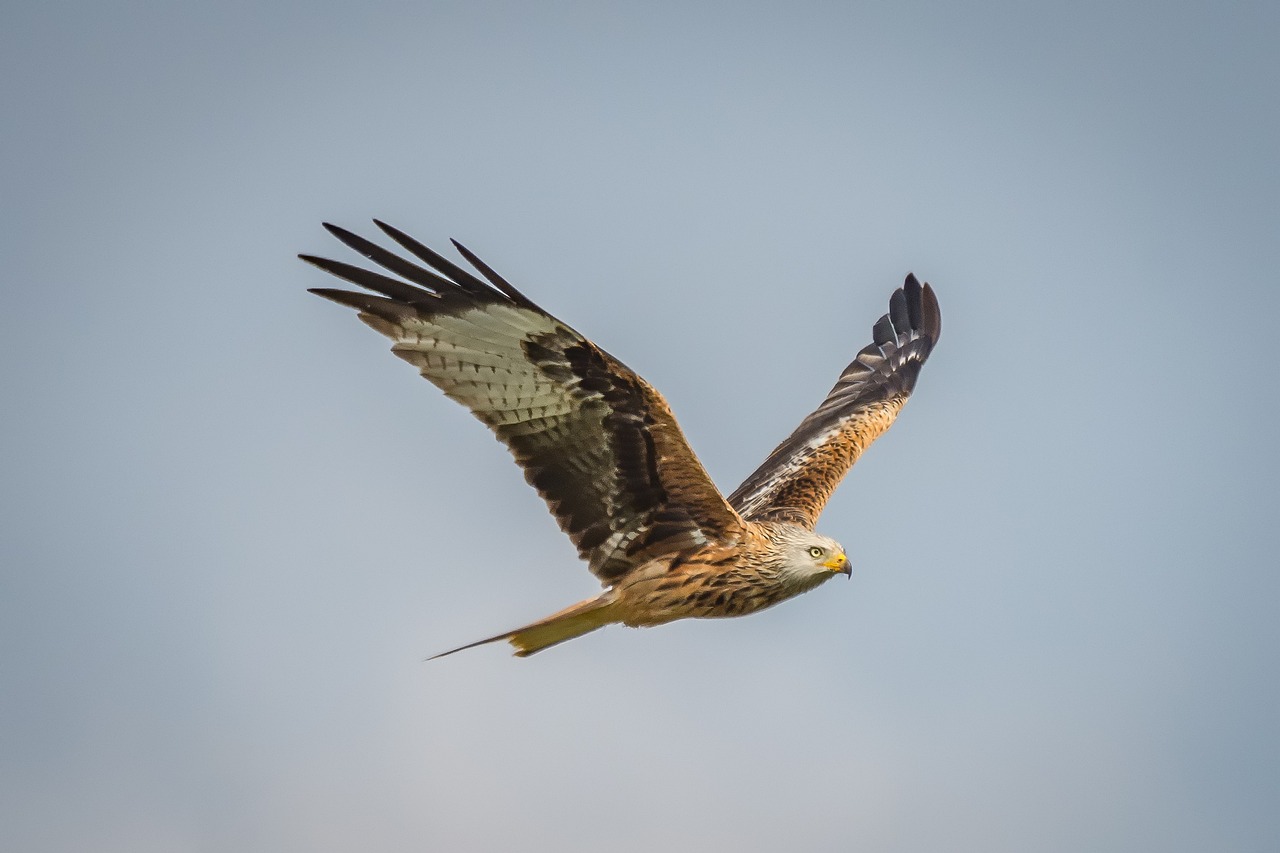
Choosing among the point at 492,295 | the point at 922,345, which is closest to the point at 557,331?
the point at 492,295


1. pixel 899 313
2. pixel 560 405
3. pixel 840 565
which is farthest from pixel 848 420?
pixel 560 405

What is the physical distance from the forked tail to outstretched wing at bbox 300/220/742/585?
25cm

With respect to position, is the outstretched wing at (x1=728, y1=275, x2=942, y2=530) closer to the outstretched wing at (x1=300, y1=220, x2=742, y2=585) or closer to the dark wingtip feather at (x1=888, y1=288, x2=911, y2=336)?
the dark wingtip feather at (x1=888, y1=288, x2=911, y2=336)

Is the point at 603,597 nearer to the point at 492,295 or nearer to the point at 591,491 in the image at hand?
the point at 591,491

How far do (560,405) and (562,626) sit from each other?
4.52ft

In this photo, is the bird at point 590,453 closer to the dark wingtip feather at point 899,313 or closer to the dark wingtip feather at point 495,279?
the dark wingtip feather at point 495,279

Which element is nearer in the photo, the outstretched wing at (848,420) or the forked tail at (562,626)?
the forked tail at (562,626)

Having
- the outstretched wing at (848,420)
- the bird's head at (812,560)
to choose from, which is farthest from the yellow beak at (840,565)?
the outstretched wing at (848,420)

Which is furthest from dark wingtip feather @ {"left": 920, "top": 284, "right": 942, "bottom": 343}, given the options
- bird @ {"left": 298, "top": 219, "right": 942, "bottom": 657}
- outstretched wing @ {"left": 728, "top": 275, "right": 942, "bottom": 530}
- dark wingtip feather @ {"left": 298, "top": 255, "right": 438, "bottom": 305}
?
dark wingtip feather @ {"left": 298, "top": 255, "right": 438, "bottom": 305}

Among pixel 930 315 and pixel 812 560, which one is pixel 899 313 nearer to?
pixel 930 315

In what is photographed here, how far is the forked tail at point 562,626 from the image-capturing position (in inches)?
348

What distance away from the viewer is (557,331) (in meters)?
8.34

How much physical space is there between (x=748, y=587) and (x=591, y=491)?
1.11 meters

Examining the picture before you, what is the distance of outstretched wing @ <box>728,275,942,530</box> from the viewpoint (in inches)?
440
